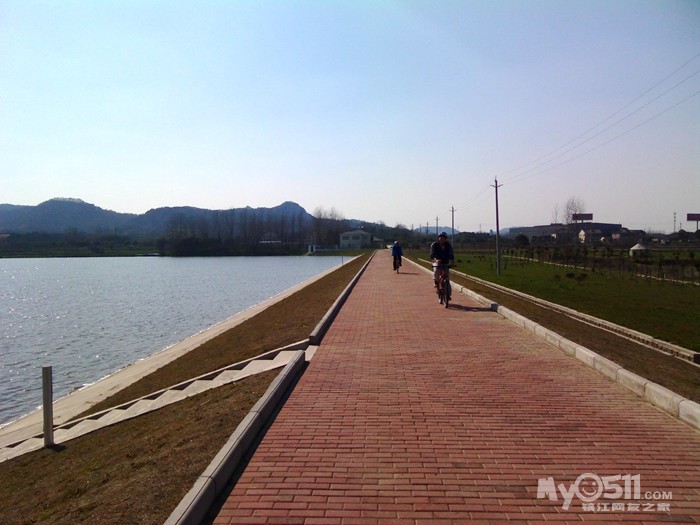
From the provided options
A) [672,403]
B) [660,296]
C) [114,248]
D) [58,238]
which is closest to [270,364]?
[672,403]

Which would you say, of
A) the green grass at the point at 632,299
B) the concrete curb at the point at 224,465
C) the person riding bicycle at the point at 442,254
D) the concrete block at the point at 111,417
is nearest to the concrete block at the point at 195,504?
the concrete curb at the point at 224,465

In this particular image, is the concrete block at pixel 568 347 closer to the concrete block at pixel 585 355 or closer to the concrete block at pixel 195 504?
the concrete block at pixel 585 355

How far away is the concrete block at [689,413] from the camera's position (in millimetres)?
5320

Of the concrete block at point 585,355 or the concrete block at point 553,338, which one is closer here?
the concrete block at point 585,355

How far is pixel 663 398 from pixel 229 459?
4737mm

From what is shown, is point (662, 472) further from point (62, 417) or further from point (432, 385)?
point (62, 417)

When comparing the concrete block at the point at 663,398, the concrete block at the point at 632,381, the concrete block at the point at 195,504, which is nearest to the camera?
the concrete block at the point at 195,504

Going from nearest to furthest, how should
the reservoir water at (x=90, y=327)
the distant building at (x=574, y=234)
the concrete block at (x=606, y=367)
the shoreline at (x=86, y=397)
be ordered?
the concrete block at (x=606, y=367) < the shoreline at (x=86, y=397) < the reservoir water at (x=90, y=327) < the distant building at (x=574, y=234)

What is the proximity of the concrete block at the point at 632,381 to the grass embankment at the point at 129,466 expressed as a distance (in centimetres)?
461

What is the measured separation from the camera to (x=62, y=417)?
36.7 ft

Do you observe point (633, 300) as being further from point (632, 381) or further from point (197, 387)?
point (197, 387)

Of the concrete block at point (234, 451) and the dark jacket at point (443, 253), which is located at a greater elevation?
the dark jacket at point (443, 253)

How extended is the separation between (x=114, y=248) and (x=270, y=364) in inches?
5626

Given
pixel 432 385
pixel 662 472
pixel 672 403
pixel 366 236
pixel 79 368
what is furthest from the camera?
pixel 366 236
